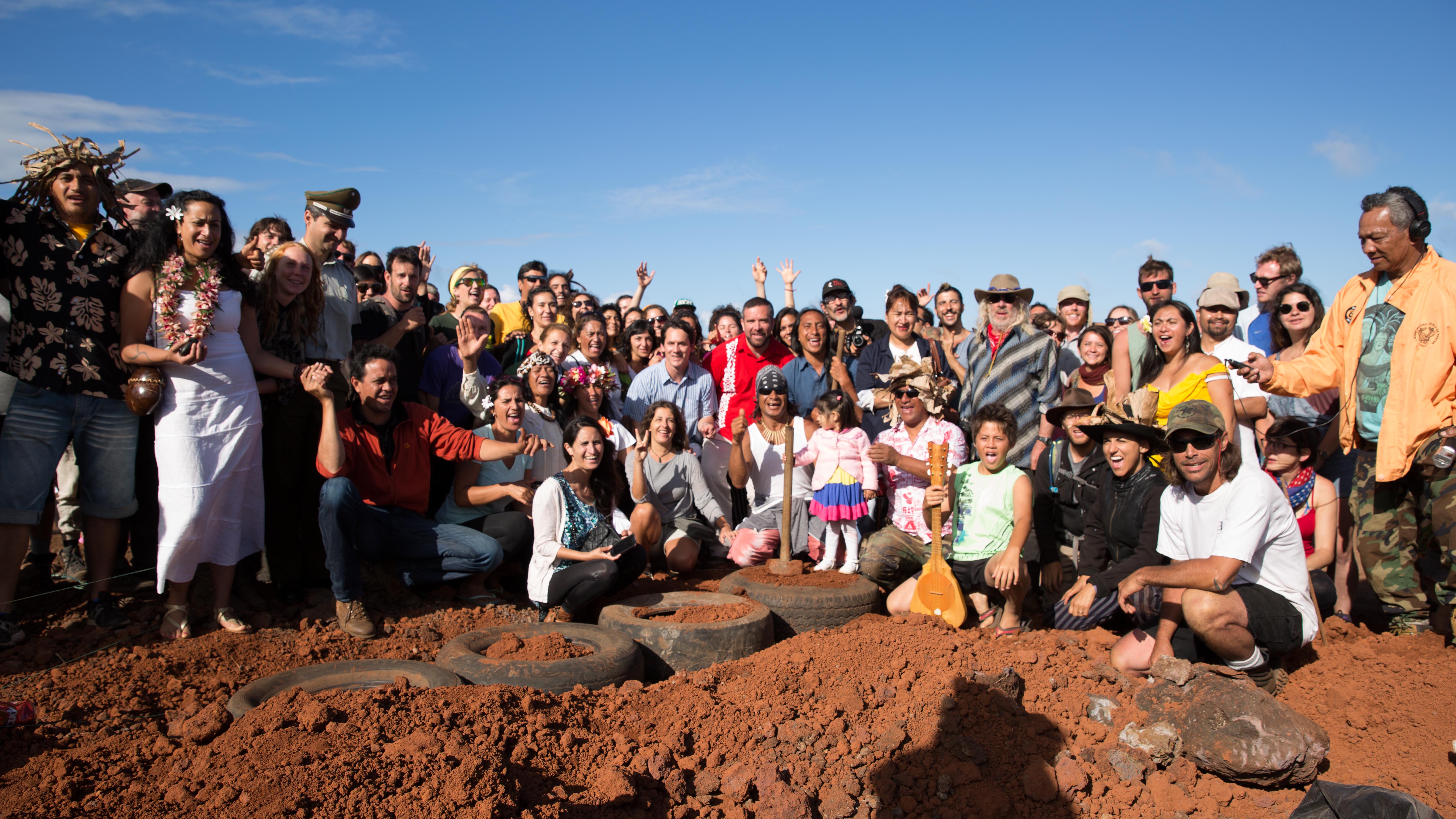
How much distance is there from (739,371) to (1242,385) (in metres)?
3.83

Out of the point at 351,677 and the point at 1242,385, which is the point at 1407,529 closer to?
the point at 1242,385

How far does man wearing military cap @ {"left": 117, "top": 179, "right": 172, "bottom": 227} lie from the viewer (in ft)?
16.6

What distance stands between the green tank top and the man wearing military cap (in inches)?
210

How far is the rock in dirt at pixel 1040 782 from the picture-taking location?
3461mm

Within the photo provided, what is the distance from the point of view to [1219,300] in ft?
18.4

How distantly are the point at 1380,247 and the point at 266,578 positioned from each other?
6635 mm

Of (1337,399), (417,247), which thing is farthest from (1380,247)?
(417,247)

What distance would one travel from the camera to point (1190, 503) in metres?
4.33

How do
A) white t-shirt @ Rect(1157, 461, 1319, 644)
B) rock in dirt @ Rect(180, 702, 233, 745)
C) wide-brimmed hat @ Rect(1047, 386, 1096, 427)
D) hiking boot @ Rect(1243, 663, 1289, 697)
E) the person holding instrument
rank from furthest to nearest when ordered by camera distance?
1. wide-brimmed hat @ Rect(1047, 386, 1096, 427)
2. the person holding instrument
3. hiking boot @ Rect(1243, 663, 1289, 697)
4. white t-shirt @ Rect(1157, 461, 1319, 644)
5. rock in dirt @ Rect(180, 702, 233, 745)

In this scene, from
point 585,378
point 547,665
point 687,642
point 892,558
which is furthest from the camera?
point 585,378

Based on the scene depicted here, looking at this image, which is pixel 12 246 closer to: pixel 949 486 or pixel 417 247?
pixel 417 247

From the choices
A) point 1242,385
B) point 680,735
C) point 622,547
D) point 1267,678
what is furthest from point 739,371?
point 1267,678

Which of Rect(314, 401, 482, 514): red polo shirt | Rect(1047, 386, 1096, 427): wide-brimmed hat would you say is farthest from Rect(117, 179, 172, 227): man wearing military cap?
Rect(1047, 386, 1096, 427): wide-brimmed hat

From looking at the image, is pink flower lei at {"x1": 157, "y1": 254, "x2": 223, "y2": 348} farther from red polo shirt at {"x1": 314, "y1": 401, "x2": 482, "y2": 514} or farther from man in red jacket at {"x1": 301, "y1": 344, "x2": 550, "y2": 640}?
red polo shirt at {"x1": 314, "y1": 401, "x2": 482, "y2": 514}
